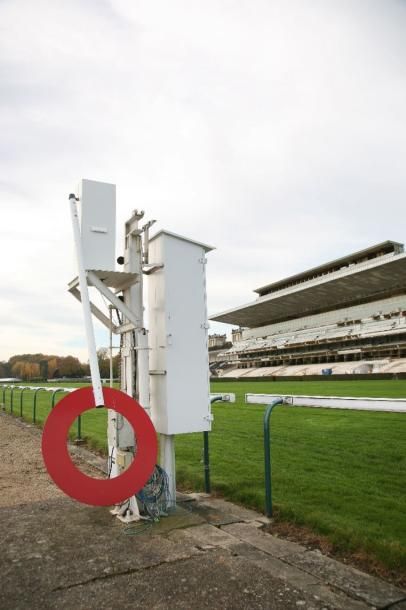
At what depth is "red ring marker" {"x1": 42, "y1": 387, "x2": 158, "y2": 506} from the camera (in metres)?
4.18

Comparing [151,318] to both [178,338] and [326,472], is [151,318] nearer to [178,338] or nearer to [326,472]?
[178,338]

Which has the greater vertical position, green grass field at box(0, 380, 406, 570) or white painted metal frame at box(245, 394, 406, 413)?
white painted metal frame at box(245, 394, 406, 413)

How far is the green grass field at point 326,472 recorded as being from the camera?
4.46 metres

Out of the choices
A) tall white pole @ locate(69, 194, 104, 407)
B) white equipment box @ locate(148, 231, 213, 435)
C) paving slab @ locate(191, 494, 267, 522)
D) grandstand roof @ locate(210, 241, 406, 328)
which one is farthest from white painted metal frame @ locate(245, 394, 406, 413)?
grandstand roof @ locate(210, 241, 406, 328)

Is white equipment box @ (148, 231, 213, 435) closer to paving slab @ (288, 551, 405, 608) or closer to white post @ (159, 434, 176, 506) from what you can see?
white post @ (159, 434, 176, 506)

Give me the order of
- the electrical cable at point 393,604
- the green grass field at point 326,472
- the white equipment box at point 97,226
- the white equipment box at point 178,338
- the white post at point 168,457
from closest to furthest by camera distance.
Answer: the electrical cable at point 393,604
the green grass field at point 326,472
the white equipment box at point 97,226
the white equipment box at point 178,338
the white post at point 168,457

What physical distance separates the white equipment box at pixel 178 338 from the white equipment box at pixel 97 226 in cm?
54

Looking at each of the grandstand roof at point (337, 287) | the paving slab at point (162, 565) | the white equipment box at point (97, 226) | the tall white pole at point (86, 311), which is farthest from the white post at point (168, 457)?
the grandstand roof at point (337, 287)

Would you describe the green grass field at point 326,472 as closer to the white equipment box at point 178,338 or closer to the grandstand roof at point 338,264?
the white equipment box at point 178,338

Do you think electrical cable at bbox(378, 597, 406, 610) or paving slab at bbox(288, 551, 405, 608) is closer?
electrical cable at bbox(378, 597, 406, 610)

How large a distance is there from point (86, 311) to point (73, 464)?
4.45ft

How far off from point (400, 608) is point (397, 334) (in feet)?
177

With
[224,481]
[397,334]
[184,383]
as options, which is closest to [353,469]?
[224,481]

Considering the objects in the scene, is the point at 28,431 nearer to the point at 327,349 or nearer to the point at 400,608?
the point at 400,608
